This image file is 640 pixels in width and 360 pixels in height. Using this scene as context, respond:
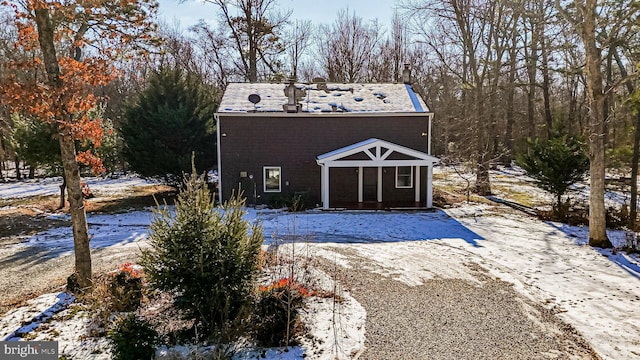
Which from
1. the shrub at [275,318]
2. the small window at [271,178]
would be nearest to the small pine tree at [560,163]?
the small window at [271,178]

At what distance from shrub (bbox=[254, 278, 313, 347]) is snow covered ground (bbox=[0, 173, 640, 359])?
0.29 meters

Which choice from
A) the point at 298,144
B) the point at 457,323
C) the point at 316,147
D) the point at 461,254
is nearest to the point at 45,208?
the point at 298,144

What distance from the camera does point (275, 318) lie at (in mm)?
5797

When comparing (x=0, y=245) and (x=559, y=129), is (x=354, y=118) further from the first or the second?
(x=0, y=245)

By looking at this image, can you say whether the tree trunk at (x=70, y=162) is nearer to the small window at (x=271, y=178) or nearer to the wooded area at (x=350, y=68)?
the wooded area at (x=350, y=68)

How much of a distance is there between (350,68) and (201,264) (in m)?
31.0

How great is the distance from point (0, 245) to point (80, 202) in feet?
24.1

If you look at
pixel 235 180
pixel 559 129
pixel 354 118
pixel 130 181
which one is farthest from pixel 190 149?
pixel 559 129

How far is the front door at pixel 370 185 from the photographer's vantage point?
60.7ft

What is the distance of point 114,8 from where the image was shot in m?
6.98

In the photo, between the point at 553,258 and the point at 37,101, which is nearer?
the point at 37,101

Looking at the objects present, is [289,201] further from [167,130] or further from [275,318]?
[275,318]

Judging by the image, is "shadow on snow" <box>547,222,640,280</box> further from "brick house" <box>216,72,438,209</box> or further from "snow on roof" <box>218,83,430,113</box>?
"snow on roof" <box>218,83,430,113</box>

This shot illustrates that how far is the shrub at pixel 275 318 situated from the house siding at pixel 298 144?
11876 mm
